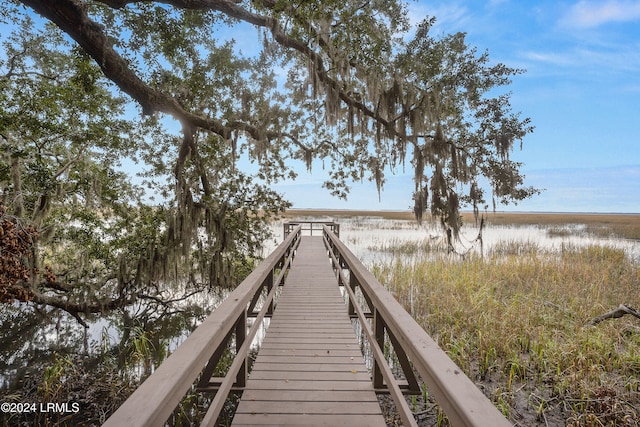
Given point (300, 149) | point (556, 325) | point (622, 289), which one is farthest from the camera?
point (300, 149)

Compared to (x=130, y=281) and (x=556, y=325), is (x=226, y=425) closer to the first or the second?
(x=130, y=281)

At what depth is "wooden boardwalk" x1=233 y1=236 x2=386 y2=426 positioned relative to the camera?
2393mm

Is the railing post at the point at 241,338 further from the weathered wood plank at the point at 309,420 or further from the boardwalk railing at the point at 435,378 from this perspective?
the boardwalk railing at the point at 435,378

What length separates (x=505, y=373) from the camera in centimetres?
500

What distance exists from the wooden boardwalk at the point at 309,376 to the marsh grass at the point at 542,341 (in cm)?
219

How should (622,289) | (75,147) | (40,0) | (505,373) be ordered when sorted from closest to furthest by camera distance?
1. (40,0)
2. (505,373)
3. (75,147)
4. (622,289)

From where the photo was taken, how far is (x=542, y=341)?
526 cm

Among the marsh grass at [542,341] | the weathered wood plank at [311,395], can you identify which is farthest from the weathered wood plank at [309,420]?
the marsh grass at [542,341]

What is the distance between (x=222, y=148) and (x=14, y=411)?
6.94 metres

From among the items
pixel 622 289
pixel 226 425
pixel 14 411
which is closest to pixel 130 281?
pixel 14 411

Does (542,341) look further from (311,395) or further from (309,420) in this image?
(309,420)

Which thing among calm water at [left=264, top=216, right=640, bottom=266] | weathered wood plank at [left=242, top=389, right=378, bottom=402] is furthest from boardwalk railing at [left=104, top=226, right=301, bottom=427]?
calm water at [left=264, top=216, right=640, bottom=266]

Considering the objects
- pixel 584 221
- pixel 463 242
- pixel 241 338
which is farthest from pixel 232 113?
pixel 584 221

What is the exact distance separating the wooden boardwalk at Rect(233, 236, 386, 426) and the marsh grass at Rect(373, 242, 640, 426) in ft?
7.19
